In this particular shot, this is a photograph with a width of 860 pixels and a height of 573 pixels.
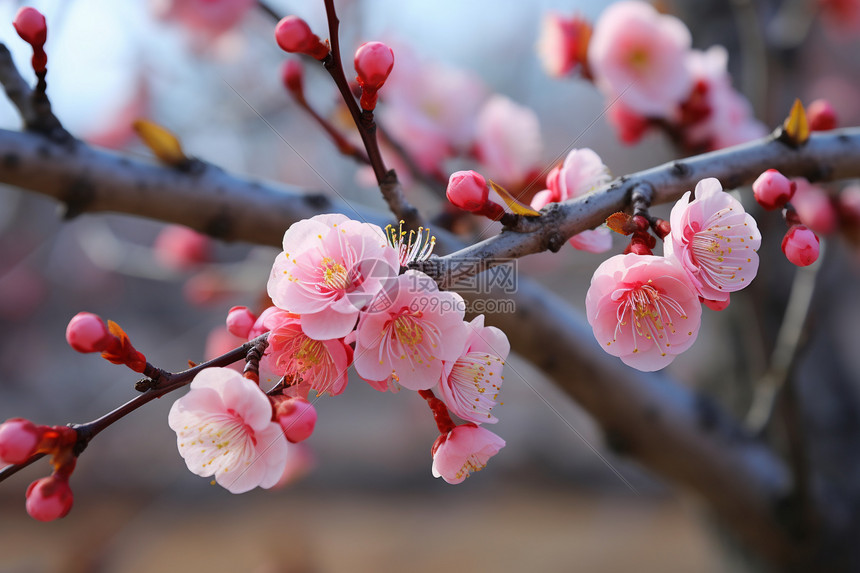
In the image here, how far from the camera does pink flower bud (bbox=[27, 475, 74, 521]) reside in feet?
1.76

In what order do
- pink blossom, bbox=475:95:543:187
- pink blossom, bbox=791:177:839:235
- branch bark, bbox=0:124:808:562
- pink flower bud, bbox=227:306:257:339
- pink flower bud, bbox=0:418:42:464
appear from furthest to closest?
pink blossom, bbox=791:177:839:235
pink blossom, bbox=475:95:543:187
branch bark, bbox=0:124:808:562
pink flower bud, bbox=227:306:257:339
pink flower bud, bbox=0:418:42:464

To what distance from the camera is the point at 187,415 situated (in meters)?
0.58

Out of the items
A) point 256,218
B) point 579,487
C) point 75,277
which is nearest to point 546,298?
point 256,218

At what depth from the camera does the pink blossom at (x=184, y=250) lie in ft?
5.86

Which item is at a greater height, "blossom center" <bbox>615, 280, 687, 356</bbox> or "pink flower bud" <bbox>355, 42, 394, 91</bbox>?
"pink flower bud" <bbox>355, 42, 394, 91</bbox>

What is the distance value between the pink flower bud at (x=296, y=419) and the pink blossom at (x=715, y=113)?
42.2 inches

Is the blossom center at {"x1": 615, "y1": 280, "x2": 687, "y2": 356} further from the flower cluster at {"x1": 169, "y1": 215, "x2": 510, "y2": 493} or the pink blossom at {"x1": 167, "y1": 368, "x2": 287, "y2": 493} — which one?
the pink blossom at {"x1": 167, "y1": 368, "x2": 287, "y2": 493}

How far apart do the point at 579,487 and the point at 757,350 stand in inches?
175

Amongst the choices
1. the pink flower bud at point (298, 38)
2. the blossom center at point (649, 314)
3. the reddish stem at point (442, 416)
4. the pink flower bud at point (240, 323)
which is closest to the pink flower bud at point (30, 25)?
the pink flower bud at point (298, 38)

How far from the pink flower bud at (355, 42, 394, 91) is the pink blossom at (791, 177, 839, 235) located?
1.14 m

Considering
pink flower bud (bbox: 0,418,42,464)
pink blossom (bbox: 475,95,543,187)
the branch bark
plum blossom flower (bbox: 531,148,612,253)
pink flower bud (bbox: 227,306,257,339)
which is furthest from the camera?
pink blossom (bbox: 475,95,543,187)

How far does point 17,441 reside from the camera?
19.9 inches

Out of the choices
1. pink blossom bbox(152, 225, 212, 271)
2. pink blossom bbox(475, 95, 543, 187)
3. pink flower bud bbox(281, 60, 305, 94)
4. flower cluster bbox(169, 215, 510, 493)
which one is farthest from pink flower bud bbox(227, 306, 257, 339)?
pink blossom bbox(152, 225, 212, 271)

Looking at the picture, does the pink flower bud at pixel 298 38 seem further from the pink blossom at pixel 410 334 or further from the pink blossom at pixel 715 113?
the pink blossom at pixel 715 113
